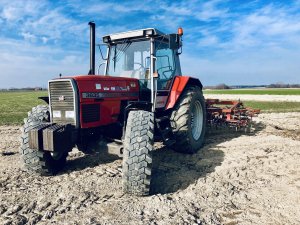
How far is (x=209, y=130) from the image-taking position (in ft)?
31.1

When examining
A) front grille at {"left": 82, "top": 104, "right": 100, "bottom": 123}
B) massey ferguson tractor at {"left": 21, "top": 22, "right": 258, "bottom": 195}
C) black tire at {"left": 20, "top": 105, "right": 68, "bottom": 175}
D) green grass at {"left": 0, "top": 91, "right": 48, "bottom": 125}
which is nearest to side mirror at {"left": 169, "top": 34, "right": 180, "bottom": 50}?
massey ferguson tractor at {"left": 21, "top": 22, "right": 258, "bottom": 195}

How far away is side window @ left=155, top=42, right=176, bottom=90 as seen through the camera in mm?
6281

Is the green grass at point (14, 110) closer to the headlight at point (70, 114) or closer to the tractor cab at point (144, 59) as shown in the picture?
the tractor cab at point (144, 59)

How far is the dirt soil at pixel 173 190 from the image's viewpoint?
376 centimetres

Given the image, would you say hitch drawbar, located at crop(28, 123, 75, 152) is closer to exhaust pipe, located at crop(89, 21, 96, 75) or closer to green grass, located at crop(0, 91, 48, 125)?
exhaust pipe, located at crop(89, 21, 96, 75)

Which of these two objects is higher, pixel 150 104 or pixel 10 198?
pixel 150 104

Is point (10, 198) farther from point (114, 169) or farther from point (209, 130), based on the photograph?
point (209, 130)

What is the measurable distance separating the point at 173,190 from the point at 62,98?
2452mm

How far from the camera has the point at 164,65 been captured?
652 centimetres

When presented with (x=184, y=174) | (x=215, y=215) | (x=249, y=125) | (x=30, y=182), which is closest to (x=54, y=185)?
(x=30, y=182)

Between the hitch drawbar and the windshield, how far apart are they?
2.03m

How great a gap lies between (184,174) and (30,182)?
8.78 ft

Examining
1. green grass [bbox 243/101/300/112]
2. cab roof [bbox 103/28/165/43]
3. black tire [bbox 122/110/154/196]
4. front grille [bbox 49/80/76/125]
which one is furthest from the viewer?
green grass [bbox 243/101/300/112]

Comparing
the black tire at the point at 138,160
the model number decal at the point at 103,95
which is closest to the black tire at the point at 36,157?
the model number decal at the point at 103,95
